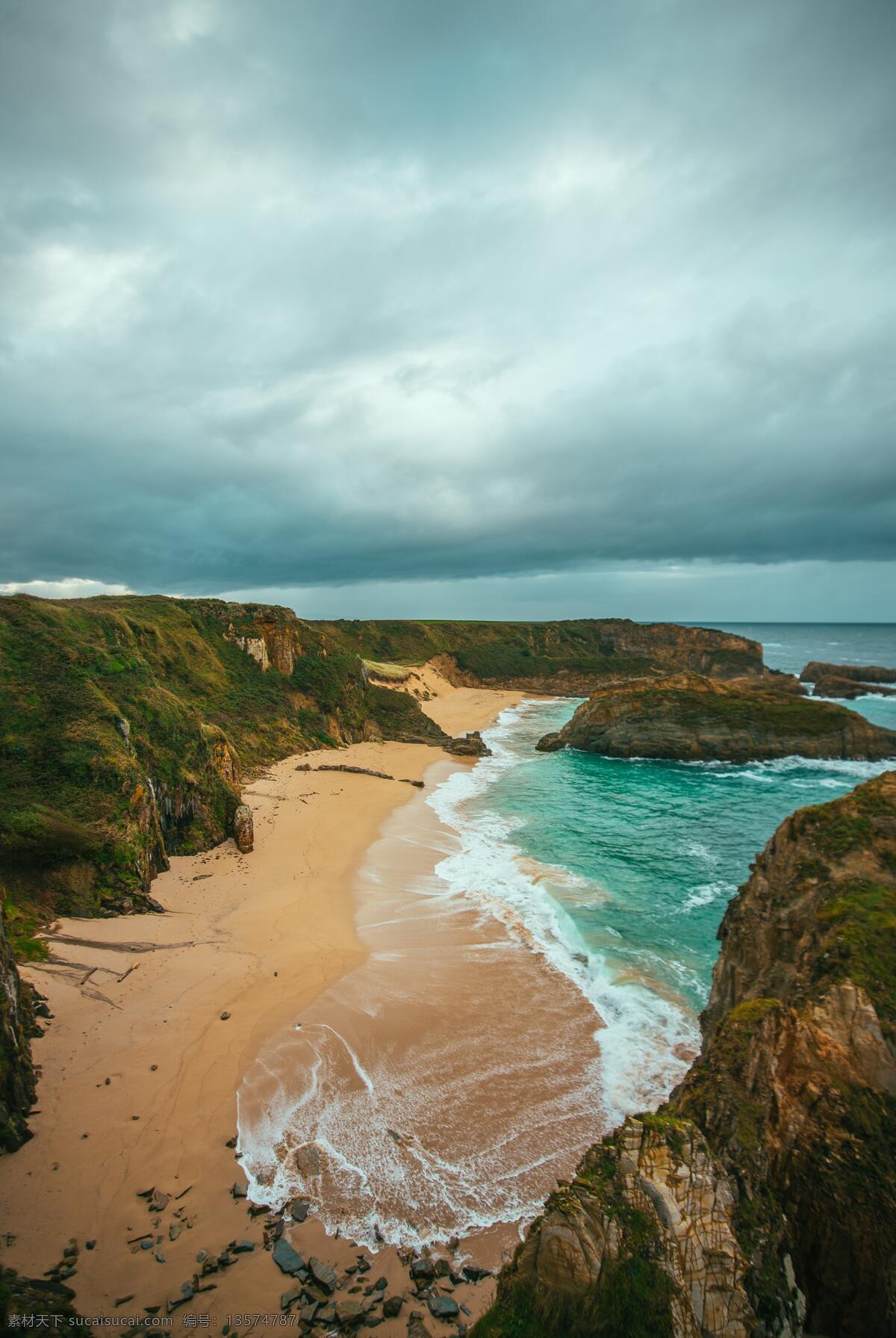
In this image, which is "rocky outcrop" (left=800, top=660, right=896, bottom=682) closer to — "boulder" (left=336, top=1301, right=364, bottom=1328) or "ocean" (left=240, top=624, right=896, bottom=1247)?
"ocean" (left=240, top=624, right=896, bottom=1247)

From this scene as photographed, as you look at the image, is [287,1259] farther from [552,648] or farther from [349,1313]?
[552,648]

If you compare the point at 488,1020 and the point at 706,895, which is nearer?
the point at 488,1020

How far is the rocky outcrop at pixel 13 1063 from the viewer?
6625mm

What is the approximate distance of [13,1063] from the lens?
7.06 meters

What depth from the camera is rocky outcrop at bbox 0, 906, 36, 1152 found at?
6625 millimetres

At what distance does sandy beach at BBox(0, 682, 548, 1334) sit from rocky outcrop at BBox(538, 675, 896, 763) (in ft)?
91.4

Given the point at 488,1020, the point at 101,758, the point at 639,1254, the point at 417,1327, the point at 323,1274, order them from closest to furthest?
the point at 639,1254 → the point at 417,1327 → the point at 323,1274 → the point at 488,1020 → the point at 101,758

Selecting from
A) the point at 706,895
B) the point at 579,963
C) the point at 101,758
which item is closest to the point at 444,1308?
the point at 579,963

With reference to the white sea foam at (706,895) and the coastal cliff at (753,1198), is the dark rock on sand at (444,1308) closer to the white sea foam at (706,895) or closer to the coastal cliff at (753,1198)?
the coastal cliff at (753,1198)

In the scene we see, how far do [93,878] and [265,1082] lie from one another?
6.62 metres

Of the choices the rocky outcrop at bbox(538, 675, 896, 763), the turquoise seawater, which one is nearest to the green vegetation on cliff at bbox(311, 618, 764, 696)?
the rocky outcrop at bbox(538, 675, 896, 763)

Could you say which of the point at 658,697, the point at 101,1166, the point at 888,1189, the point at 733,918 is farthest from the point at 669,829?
the point at 101,1166

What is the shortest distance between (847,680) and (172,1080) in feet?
274

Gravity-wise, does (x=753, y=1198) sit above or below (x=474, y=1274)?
above
